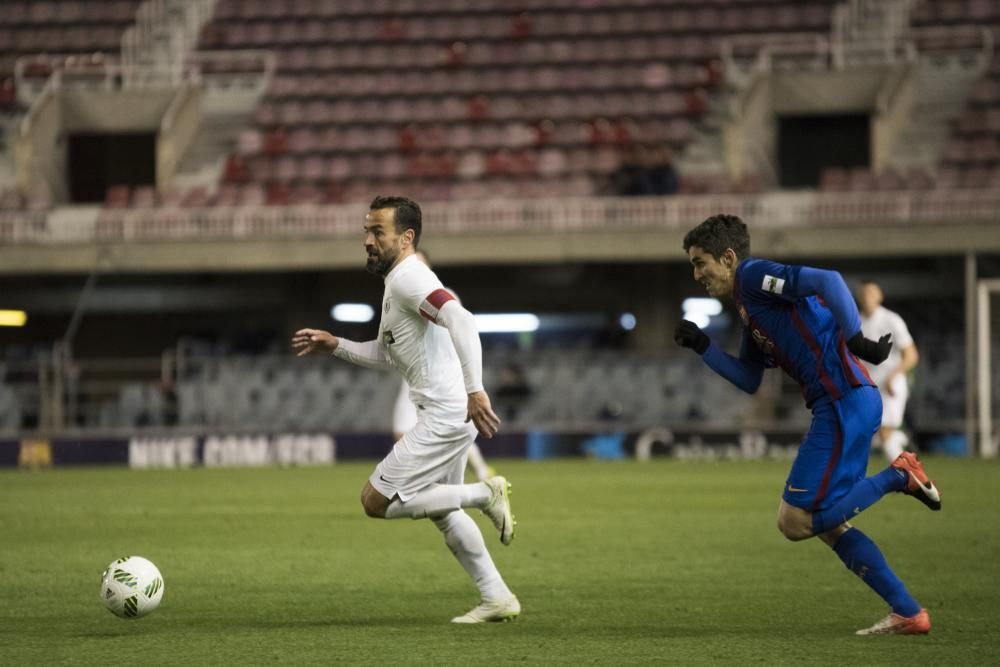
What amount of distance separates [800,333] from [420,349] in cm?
176

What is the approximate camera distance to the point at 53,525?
1273 cm

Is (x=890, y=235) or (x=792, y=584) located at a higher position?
(x=890, y=235)

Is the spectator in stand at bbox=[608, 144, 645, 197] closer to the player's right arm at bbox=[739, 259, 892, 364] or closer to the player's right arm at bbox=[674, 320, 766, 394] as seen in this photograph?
the player's right arm at bbox=[674, 320, 766, 394]

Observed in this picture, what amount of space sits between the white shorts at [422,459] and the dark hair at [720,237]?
1.43m

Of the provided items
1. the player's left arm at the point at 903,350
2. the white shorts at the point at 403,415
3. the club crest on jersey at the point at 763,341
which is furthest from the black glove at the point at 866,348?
the white shorts at the point at 403,415

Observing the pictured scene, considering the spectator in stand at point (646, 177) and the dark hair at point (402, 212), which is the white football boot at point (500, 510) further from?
the spectator in stand at point (646, 177)

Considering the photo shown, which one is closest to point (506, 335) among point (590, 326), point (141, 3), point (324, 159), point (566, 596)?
point (590, 326)

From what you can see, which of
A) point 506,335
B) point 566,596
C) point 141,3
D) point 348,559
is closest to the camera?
point 566,596

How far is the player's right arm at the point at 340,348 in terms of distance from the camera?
7.44 m

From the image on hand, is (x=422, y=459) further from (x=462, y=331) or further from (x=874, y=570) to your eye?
(x=874, y=570)

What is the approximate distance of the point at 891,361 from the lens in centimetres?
1585

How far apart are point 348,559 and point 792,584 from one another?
9.60 feet

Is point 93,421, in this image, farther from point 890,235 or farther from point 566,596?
point 566,596

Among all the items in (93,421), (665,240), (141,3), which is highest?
(141,3)
